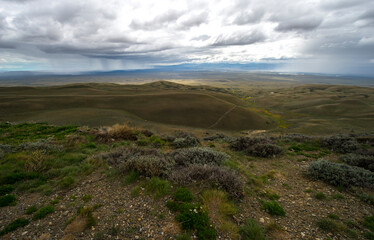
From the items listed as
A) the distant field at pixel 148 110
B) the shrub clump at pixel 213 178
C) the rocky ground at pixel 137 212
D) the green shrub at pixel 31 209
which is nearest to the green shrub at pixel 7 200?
the rocky ground at pixel 137 212

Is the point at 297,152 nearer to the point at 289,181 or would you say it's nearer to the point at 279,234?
the point at 289,181

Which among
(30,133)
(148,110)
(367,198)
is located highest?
(30,133)

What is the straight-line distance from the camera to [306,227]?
4.56 m

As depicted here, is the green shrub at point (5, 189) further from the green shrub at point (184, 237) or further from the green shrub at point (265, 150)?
the green shrub at point (265, 150)

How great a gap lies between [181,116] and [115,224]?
4455cm

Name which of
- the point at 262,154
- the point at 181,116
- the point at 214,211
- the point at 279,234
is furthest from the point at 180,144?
the point at 181,116

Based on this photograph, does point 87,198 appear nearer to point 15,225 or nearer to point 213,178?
point 15,225

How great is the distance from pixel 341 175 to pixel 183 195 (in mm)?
6696

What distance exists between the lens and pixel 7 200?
16.3 ft

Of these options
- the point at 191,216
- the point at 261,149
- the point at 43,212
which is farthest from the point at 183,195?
the point at 261,149

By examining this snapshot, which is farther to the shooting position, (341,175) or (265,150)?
(265,150)

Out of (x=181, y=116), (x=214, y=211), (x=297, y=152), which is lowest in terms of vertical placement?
(x=181, y=116)

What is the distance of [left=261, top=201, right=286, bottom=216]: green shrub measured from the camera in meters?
5.07

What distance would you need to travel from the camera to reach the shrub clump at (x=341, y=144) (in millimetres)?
10703
